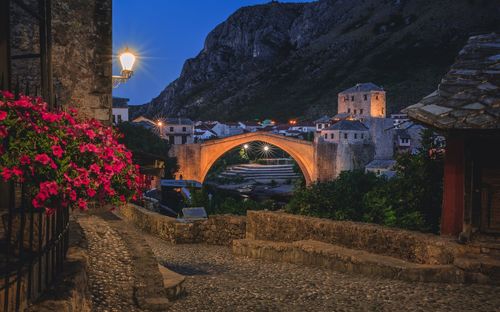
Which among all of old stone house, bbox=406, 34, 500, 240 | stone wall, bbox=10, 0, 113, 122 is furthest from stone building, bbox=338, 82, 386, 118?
stone wall, bbox=10, 0, 113, 122

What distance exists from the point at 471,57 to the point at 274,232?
5.17 meters

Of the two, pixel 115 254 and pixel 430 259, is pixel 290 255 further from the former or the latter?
pixel 115 254

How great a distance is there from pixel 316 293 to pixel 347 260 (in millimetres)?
1486

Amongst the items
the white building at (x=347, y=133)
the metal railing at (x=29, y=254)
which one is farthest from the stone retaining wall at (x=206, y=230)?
the white building at (x=347, y=133)

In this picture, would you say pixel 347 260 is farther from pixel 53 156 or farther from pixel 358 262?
pixel 53 156

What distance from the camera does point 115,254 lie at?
18.3 feet

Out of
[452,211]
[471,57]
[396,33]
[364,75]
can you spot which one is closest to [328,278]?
[452,211]

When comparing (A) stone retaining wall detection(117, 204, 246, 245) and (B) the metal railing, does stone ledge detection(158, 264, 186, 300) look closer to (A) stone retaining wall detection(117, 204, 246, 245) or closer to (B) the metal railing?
(B) the metal railing

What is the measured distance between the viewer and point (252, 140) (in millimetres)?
51188

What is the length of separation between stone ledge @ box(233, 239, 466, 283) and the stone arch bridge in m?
34.6

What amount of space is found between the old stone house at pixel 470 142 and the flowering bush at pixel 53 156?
476 centimetres

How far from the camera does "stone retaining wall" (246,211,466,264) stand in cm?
671

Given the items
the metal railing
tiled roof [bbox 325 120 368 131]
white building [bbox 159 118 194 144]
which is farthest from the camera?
white building [bbox 159 118 194 144]

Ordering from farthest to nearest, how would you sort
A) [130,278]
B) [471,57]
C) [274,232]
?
[274,232] < [471,57] < [130,278]
